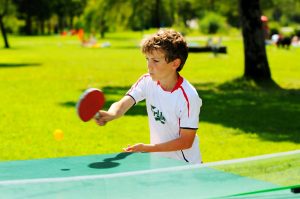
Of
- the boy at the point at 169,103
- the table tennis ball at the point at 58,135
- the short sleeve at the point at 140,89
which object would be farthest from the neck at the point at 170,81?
the table tennis ball at the point at 58,135

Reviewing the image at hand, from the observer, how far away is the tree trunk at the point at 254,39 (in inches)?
699

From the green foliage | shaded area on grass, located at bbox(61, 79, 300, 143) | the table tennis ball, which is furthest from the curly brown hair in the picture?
the green foliage

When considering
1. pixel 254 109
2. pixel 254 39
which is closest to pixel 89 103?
pixel 254 109

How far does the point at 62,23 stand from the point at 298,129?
97.8 metres

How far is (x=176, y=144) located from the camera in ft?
15.3

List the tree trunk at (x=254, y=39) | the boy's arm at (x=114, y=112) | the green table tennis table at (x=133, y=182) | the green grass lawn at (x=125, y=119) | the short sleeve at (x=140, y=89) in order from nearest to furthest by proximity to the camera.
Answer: the green table tennis table at (x=133, y=182) < the boy's arm at (x=114, y=112) < the short sleeve at (x=140, y=89) < the green grass lawn at (x=125, y=119) < the tree trunk at (x=254, y=39)

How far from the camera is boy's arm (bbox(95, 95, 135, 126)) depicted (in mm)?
4789

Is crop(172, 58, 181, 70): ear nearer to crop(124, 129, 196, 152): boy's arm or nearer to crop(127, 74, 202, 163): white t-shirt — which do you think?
crop(127, 74, 202, 163): white t-shirt

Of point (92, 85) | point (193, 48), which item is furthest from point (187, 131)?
point (193, 48)

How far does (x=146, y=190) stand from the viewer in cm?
411

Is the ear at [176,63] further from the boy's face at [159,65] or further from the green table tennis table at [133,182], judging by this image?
the green table tennis table at [133,182]

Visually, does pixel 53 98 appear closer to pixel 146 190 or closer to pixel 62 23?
pixel 146 190

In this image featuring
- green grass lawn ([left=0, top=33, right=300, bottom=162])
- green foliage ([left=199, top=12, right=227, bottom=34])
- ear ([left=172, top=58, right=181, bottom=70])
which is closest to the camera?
ear ([left=172, top=58, right=181, bottom=70])

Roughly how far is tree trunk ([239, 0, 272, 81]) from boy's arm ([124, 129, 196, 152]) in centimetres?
1349
